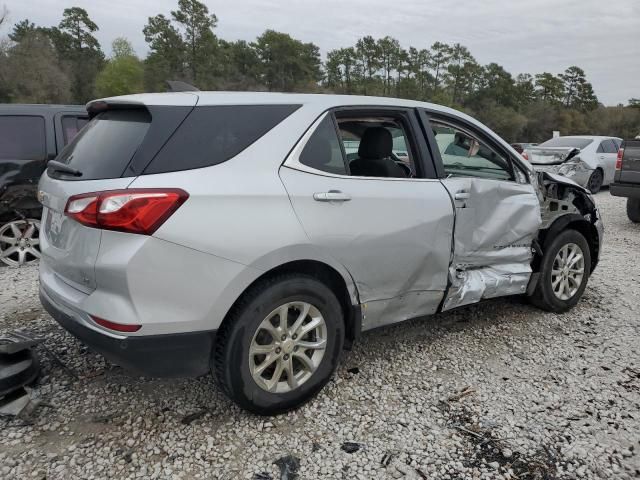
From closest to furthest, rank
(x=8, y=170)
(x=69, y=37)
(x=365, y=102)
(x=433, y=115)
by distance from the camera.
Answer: (x=365, y=102) < (x=433, y=115) < (x=8, y=170) < (x=69, y=37)

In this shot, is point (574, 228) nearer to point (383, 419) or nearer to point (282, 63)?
point (383, 419)

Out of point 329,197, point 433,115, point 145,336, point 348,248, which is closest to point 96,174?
point 145,336

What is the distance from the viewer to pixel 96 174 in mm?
2379

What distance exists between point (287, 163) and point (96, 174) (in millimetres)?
934

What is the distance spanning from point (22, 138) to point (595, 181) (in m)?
12.8

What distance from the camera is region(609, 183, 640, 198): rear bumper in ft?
26.9

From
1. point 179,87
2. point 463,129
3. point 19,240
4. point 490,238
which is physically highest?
point 179,87

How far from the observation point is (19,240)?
5.58 metres

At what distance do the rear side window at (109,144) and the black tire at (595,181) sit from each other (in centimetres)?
1275

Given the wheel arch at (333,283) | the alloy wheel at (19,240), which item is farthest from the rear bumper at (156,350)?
the alloy wheel at (19,240)

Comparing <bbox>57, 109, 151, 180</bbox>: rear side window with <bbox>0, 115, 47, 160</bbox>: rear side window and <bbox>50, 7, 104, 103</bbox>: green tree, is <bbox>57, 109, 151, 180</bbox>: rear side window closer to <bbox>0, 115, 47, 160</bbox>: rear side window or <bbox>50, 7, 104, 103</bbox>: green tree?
<bbox>0, 115, 47, 160</bbox>: rear side window

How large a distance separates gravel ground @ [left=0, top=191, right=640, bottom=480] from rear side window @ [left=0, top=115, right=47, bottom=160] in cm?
239

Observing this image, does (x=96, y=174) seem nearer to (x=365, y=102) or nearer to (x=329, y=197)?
(x=329, y=197)

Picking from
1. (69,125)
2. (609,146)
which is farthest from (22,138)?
(609,146)
